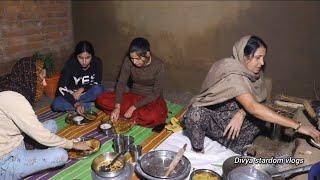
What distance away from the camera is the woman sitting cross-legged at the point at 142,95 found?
425cm

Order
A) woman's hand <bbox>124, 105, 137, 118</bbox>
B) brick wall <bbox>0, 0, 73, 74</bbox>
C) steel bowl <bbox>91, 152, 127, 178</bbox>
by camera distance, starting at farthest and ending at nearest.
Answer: brick wall <bbox>0, 0, 73, 74</bbox>
woman's hand <bbox>124, 105, 137, 118</bbox>
steel bowl <bbox>91, 152, 127, 178</bbox>

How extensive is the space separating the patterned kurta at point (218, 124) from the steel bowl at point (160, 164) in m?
0.47

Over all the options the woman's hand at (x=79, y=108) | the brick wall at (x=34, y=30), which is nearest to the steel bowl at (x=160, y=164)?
the woman's hand at (x=79, y=108)

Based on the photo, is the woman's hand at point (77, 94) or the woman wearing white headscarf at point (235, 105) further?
the woman's hand at point (77, 94)

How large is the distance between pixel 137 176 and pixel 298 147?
1684 millimetres

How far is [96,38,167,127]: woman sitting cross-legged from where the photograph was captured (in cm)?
425

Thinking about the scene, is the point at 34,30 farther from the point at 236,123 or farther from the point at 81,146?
the point at 236,123

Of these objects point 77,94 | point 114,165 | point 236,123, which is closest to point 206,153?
point 236,123

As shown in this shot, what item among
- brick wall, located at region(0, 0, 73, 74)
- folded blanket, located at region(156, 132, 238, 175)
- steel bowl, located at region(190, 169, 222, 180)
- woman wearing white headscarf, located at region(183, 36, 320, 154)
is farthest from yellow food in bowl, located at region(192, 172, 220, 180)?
brick wall, located at region(0, 0, 73, 74)

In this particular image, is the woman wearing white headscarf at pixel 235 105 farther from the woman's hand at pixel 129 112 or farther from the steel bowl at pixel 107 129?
the steel bowl at pixel 107 129

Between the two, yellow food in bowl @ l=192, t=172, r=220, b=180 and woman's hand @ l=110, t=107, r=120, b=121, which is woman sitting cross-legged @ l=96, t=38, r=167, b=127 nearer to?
woman's hand @ l=110, t=107, r=120, b=121

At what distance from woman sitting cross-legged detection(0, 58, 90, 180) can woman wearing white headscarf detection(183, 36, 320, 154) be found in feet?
4.68

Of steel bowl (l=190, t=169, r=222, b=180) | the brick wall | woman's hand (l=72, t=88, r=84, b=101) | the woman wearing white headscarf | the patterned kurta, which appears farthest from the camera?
the brick wall

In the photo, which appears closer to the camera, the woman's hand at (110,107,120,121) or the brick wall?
the woman's hand at (110,107,120,121)
